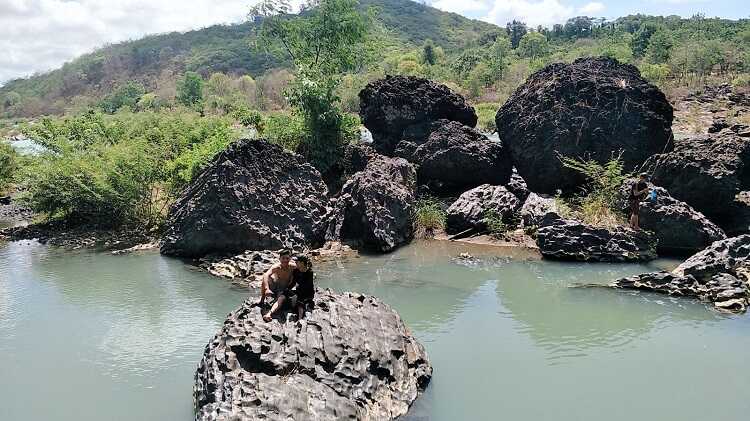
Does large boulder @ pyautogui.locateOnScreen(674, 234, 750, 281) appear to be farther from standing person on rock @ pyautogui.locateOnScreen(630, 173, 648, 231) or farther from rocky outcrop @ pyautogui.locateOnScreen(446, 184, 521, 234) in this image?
rocky outcrop @ pyautogui.locateOnScreen(446, 184, 521, 234)

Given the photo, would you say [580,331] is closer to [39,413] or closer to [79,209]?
[39,413]

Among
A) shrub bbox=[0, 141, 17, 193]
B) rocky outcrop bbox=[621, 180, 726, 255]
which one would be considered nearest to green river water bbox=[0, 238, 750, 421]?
rocky outcrop bbox=[621, 180, 726, 255]

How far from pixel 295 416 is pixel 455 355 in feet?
11.3

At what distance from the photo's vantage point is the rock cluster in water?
1076 centimetres

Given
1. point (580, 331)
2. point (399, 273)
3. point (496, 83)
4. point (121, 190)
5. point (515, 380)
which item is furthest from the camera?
point (496, 83)

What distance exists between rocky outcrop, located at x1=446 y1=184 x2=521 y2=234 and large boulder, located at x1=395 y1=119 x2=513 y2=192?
4.27 feet

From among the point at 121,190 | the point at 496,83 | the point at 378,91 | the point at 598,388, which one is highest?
the point at 496,83

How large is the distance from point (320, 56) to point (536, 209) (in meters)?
10.4

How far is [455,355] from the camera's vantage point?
29.9ft

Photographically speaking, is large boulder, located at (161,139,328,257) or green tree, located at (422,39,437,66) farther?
green tree, located at (422,39,437,66)

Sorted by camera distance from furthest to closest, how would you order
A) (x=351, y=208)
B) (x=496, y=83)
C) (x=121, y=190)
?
(x=496, y=83)
(x=121, y=190)
(x=351, y=208)

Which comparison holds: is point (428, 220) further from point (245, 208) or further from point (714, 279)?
point (714, 279)

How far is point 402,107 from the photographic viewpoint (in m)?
20.2

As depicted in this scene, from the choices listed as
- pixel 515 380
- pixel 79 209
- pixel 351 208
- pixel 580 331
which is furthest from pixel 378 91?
pixel 515 380
